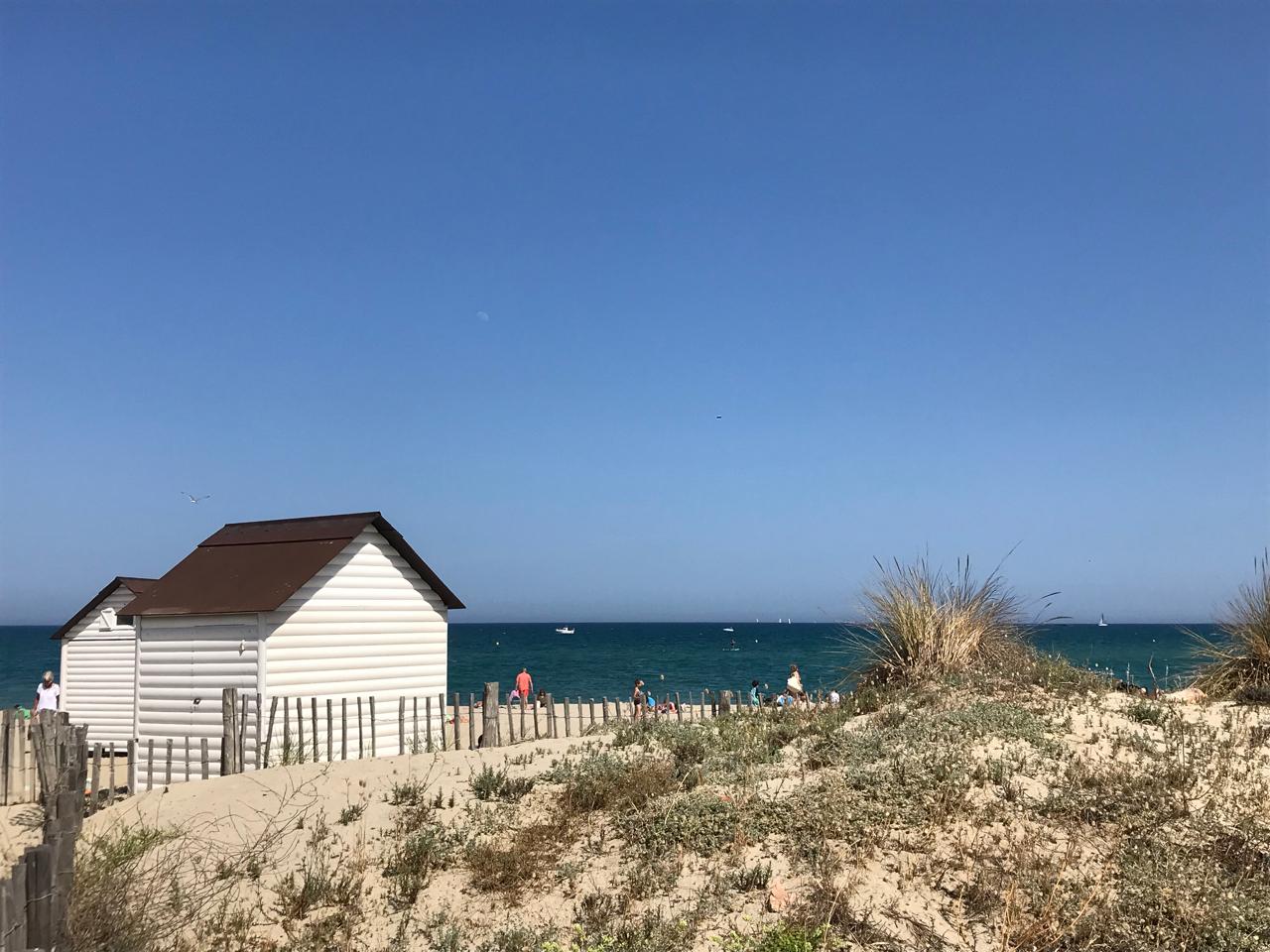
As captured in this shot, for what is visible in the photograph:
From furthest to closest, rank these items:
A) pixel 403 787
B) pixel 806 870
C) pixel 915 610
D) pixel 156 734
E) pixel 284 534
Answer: pixel 284 534 < pixel 156 734 < pixel 915 610 < pixel 403 787 < pixel 806 870

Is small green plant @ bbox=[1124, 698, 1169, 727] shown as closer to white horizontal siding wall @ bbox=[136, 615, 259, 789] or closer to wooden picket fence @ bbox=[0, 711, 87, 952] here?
wooden picket fence @ bbox=[0, 711, 87, 952]

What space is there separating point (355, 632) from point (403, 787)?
22.1 feet

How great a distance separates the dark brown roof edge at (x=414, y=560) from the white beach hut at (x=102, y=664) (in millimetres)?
9929

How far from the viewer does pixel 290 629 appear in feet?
52.6

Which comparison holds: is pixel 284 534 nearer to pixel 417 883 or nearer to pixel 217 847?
pixel 217 847

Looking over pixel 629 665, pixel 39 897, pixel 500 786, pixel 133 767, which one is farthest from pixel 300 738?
pixel 629 665

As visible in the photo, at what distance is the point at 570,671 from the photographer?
79625 mm

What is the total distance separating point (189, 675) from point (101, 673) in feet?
31.9

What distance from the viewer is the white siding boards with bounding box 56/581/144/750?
2377cm

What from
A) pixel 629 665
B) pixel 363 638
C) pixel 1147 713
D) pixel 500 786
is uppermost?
pixel 363 638

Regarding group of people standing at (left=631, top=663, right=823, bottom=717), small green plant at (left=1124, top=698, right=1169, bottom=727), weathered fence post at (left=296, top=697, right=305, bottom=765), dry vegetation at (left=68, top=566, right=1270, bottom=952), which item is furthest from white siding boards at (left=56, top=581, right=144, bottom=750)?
small green plant at (left=1124, top=698, right=1169, bottom=727)

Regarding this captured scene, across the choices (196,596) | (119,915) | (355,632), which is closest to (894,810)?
(119,915)

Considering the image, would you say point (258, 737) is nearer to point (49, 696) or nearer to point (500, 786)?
point (500, 786)

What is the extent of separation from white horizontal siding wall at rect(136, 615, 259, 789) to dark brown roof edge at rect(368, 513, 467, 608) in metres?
2.80
